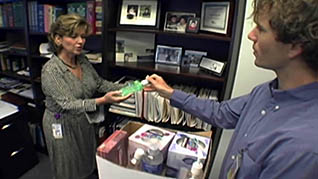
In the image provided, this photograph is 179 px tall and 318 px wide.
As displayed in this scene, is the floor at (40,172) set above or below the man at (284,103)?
below

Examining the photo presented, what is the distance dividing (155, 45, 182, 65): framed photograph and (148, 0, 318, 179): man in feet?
3.43

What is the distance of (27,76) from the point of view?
2.31 meters

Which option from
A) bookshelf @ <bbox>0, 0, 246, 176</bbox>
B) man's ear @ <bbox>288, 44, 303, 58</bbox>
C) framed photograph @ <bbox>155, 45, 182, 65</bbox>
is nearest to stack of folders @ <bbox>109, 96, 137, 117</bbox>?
bookshelf @ <bbox>0, 0, 246, 176</bbox>

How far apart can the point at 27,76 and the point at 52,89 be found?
1.14 m

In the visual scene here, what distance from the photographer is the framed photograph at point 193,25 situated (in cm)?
155

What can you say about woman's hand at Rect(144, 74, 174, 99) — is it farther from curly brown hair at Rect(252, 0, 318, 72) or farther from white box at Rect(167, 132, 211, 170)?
curly brown hair at Rect(252, 0, 318, 72)

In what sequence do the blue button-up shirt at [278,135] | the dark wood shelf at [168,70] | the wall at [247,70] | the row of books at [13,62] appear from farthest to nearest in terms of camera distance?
the row of books at [13,62] < the dark wood shelf at [168,70] < the wall at [247,70] < the blue button-up shirt at [278,135]

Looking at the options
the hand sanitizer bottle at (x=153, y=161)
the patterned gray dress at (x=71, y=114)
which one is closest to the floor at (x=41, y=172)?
the patterned gray dress at (x=71, y=114)

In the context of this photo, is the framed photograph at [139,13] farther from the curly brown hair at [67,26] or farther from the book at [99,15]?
the curly brown hair at [67,26]

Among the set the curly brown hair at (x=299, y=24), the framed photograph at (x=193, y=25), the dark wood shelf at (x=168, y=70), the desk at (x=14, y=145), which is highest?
the framed photograph at (x=193, y=25)

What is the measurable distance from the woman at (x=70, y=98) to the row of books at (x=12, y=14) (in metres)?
0.86

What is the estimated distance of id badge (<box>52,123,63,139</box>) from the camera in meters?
1.55

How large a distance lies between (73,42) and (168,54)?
0.74 meters

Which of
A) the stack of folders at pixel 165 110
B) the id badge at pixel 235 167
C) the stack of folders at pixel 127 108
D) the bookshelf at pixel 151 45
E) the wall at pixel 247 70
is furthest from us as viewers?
the stack of folders at pixel 127 108
